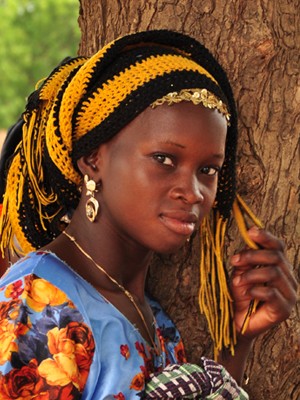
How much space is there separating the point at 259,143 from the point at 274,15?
451mm

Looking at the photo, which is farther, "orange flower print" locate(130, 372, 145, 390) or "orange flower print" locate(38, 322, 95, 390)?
"orange flower print" locate(130, 372, 145, 390)

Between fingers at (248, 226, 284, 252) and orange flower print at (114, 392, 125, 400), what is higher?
fingers at (248, 226, 284, 252)

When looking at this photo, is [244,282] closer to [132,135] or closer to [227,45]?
[132,135]

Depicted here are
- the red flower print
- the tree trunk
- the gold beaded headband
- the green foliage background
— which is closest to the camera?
the gold beaded headband

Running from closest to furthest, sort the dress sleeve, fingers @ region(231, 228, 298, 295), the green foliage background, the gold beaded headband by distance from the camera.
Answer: the dress sleeve
the gold beaded headband
fingers @ region(231, 228, 298, 295)
the green foliage background

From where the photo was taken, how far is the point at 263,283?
278 cm

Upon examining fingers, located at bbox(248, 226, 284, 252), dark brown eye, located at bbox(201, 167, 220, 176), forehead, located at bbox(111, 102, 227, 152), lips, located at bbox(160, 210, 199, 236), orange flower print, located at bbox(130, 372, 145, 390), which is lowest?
orange flower print, located at bbox(130, 372, 145, 390)

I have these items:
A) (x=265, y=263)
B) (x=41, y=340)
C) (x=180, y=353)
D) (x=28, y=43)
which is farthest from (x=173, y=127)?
(x=28, y=43)

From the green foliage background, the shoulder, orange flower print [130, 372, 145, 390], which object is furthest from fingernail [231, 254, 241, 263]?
the green foliage background

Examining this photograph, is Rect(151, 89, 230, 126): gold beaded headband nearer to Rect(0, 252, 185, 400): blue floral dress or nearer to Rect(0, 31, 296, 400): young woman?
Rect(0, 31, 296, 400): young woman

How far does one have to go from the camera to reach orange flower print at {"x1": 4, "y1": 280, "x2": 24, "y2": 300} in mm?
2350

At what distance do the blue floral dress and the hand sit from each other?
1.48 feet

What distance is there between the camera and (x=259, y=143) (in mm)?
3090

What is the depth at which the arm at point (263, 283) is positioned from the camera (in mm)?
2736
